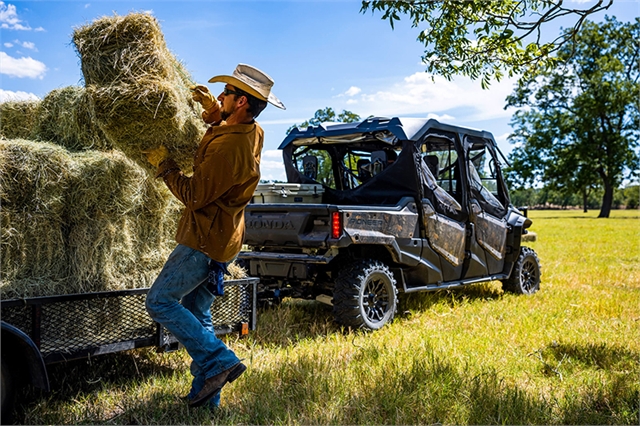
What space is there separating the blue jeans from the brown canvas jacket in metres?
0.11

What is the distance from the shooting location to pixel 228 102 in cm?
382

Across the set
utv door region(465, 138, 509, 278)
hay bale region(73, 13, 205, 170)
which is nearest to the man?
hay bale region(73, 13, 205, 170)

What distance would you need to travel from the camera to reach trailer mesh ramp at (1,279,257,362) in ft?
11.8

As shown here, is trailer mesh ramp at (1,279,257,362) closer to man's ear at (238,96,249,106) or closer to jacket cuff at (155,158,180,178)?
jacket cuff at (155,158,180,178)

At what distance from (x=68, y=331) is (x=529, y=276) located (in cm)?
675

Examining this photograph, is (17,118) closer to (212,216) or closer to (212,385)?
(212,216)

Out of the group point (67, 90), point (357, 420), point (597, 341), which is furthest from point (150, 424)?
point (597, 341)

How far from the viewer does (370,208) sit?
616 centimetres

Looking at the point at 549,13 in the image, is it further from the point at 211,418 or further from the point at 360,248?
the point at 211,418

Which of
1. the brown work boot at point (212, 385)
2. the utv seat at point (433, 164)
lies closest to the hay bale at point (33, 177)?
the brown work boot at point (212, 385)

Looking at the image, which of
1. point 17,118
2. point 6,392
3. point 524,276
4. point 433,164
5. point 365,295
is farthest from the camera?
point 524,276

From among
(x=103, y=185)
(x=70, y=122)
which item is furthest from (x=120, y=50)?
(x=103, y=185)

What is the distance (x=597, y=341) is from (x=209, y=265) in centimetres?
387

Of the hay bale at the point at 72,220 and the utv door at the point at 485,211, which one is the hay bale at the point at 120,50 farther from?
the utv door at the point at 485,211
